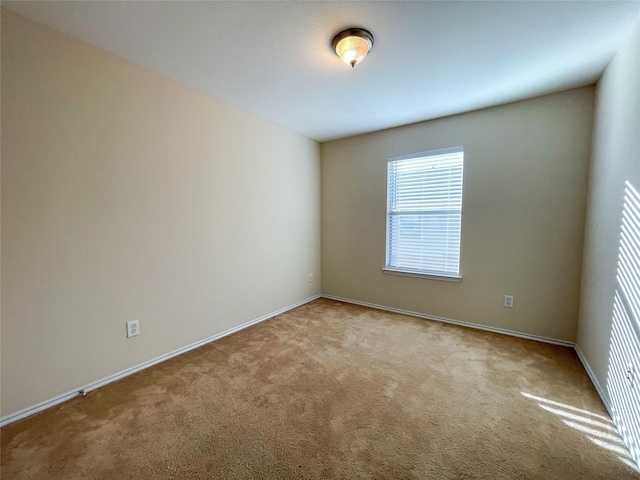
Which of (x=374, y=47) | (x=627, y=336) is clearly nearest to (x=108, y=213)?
(x=374, y=47)

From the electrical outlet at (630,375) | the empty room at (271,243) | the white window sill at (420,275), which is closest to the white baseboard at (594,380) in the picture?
the empty room at (271,243)

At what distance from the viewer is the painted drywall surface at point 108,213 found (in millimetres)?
Answer: 1601

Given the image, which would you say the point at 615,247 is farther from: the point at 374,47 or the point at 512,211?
the point at 374,47

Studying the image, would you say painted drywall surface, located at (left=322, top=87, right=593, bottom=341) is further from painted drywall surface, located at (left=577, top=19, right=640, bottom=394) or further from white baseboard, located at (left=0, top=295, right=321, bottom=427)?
white baseboard, located at (left=0, top=295, right=321, bottom=427)

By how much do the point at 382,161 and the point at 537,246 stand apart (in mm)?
1981

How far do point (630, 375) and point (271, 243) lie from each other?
3.10 meters

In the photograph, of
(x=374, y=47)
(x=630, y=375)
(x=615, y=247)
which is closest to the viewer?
(x=630, y=375)

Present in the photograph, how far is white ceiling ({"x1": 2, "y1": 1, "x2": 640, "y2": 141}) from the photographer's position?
1.53 m

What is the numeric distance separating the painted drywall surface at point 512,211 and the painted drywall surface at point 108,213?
1.90 metres

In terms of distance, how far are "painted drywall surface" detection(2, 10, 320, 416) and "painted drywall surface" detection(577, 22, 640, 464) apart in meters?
3.04

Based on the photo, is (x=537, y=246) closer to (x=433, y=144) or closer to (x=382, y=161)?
(x=433, y=144)

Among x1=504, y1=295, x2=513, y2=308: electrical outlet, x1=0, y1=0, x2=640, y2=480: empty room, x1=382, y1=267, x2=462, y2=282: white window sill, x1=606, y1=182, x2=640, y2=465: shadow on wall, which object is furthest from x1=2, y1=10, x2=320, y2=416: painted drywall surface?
x1=606, y1=182, x2=640, y2=465: shadow on wall

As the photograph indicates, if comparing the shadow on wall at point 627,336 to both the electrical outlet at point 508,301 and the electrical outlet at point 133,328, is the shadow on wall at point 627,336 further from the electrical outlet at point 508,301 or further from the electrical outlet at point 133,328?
the electrical outlet at point 133,328

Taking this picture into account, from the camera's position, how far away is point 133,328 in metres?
2.12
